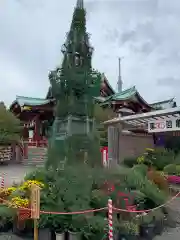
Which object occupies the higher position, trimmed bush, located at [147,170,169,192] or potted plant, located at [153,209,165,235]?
trimmed bush, located at [147,170,169,192]

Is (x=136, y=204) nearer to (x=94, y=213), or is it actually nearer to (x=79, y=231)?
(x=94, y=213)

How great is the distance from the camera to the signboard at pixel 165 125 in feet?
39.7

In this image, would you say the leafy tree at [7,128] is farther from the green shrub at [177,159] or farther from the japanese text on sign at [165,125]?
the green shrub at [177,159]

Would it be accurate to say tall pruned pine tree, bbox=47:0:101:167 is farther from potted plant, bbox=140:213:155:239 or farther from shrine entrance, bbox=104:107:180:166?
shrine entrance, bbox=104:107:180:166

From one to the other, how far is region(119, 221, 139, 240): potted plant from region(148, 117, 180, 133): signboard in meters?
7.33

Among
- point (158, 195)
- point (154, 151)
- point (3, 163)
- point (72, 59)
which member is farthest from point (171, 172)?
point (3, 163)

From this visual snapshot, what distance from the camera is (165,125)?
12828 millimetres

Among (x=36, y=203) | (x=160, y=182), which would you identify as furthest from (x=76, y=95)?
(x=160, y=182)

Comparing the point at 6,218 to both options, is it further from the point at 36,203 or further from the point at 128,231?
the point at 128,231

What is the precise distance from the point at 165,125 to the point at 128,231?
8161 mm

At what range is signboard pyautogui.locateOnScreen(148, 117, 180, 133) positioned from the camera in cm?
1211

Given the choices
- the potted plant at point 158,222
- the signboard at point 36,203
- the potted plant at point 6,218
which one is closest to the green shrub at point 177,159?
the potted plant at point 158,222

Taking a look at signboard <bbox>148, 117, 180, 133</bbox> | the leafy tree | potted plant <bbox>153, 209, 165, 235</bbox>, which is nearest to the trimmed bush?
potted plant <bbox>153, 209, 165, 235</bbox>

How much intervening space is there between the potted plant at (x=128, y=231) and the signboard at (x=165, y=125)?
733 centimetres
